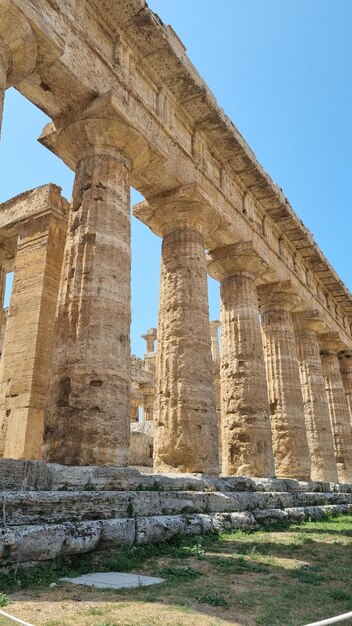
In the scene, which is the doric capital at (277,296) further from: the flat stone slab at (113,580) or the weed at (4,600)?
the weed at (4,600)

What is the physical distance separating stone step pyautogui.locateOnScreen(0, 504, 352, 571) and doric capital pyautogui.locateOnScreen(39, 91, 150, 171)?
20.9ft

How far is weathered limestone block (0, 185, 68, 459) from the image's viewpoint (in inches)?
359

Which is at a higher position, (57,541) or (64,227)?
(64,227)

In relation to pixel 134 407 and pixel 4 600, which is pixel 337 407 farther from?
pixel 4 600

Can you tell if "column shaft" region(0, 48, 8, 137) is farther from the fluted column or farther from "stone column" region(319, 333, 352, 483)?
"stone column" region(319, 333, 352, 483)

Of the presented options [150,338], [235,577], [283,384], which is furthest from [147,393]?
[235,577]

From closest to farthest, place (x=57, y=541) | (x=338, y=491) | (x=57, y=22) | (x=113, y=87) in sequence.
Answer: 1. (x=57, y=541)
2. (x=57, y=22)
3. (x=113, y=87)
4. (x=338, y=491)

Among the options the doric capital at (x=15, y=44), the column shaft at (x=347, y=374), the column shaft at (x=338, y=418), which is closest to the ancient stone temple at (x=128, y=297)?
the doric capital at (x=15, y=44)

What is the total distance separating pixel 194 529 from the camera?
22.5 feet

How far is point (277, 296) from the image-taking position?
15.8 meters

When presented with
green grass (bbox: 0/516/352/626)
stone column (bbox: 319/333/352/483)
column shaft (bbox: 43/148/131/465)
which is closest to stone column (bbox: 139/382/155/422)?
stone column (bbox: 319/333/352/483)

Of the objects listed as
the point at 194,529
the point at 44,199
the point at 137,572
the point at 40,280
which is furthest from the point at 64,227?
the point at 137,572

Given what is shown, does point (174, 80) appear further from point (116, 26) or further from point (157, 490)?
point (157, 490)

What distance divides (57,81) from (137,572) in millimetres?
7591
